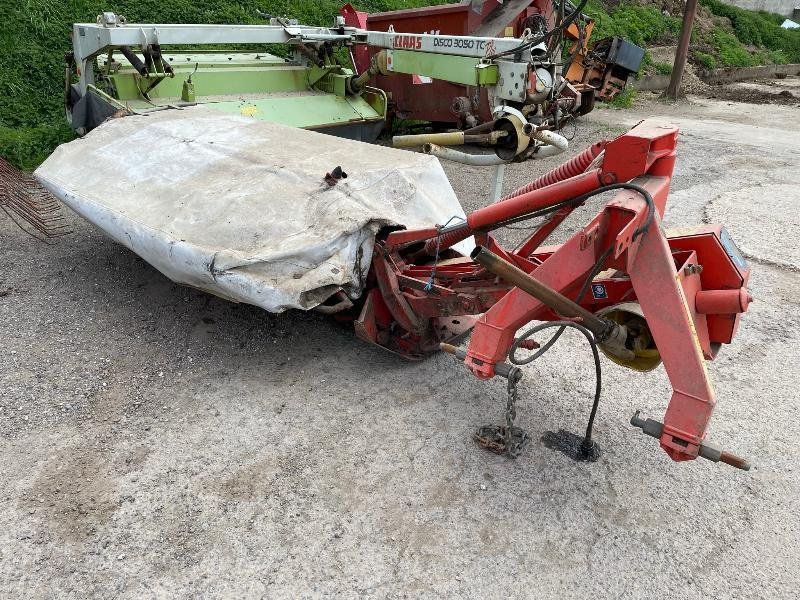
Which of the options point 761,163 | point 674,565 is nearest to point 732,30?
point 761,163

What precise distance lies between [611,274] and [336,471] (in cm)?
130

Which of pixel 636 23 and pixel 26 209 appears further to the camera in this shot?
pixel 636 23

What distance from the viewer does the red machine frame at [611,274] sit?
1987 mm

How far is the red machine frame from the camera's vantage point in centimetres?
199

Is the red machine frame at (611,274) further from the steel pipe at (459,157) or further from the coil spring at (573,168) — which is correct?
the steel pipe at (459,157)

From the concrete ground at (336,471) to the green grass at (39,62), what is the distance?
332cm

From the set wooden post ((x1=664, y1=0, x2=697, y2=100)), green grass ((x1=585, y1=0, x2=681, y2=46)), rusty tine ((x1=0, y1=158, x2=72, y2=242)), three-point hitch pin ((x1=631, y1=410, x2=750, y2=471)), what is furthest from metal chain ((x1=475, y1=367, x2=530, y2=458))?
green grass ((x1=585, y1=0, x2=681, y2=46))

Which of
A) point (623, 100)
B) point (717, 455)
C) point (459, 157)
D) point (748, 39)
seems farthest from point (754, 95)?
point (717, 455)

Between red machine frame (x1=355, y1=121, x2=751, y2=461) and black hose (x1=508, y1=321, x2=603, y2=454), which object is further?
black hose (x1=508, y1=321, x2=603, y2=454)

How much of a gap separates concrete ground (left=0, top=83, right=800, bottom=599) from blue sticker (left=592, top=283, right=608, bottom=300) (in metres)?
0.66

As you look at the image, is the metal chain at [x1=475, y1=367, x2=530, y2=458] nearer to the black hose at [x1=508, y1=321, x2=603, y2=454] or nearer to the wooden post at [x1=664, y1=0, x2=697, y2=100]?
the black hose at [x1=508, y1=321, x2=603, y2=454]

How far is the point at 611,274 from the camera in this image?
2508mm

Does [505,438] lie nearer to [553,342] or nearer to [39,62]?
[553,342]

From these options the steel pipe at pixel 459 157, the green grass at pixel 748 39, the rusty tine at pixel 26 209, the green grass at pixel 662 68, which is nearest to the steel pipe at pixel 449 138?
the steel pipe at pixel 459 157
